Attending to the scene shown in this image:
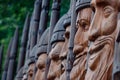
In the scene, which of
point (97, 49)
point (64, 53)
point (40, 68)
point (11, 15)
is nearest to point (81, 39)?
point (64, 53)

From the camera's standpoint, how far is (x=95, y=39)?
644 centimetres

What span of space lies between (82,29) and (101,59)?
0.95m

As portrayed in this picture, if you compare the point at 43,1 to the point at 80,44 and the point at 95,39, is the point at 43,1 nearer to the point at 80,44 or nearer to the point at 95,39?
the point at 80,44

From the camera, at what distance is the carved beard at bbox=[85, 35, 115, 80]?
20.3 feet

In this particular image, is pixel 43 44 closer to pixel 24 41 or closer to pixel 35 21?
pixel 35 21

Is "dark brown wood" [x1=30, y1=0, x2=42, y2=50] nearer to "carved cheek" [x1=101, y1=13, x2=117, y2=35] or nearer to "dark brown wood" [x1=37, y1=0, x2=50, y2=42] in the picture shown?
"dark brown wood" [x1=37, y1=0, x2=50, y2=42]

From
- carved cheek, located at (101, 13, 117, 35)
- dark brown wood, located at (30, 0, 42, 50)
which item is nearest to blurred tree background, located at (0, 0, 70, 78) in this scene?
dark brown wood, located at (30, 0, 42, 50)

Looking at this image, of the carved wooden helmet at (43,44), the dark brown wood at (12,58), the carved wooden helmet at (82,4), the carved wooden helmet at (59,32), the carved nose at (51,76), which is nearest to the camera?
the carved wooden helmet at (82,4)

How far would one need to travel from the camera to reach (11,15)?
49.9ft

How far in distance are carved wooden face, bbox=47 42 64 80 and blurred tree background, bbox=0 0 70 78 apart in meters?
6.31

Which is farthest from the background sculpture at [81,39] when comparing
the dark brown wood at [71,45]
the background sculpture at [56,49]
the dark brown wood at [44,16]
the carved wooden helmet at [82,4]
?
the dark brown wood at [44,16]

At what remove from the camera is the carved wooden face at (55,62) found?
316 inches

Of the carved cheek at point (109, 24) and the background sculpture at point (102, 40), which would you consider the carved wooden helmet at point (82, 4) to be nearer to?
the background sculpture at point (102, 40)

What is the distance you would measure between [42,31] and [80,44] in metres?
2.54
